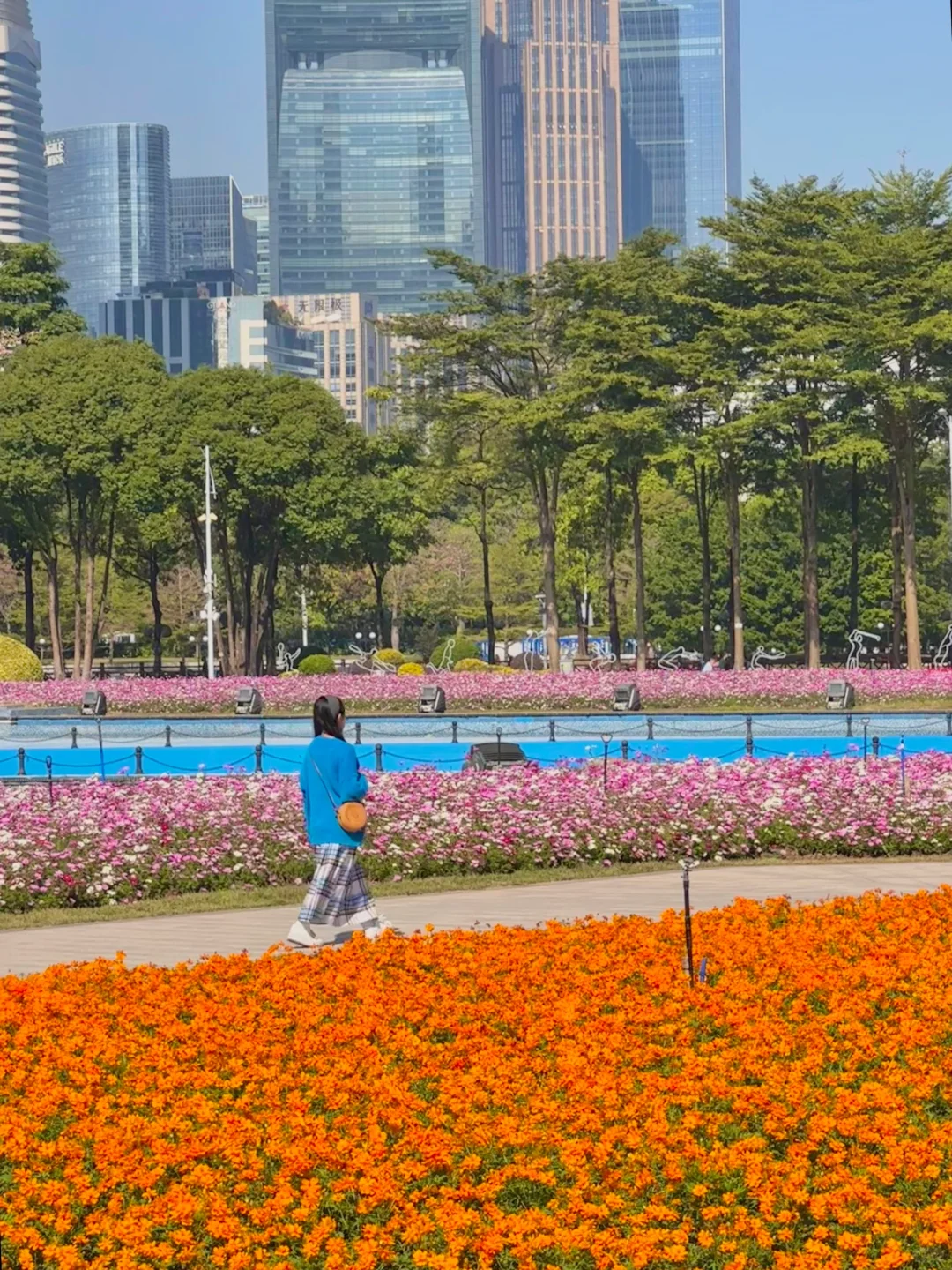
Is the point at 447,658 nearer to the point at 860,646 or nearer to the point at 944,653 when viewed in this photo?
the point at 860,646

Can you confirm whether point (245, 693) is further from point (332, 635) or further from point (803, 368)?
point (332, 635)

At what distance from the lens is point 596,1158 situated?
7391 mm

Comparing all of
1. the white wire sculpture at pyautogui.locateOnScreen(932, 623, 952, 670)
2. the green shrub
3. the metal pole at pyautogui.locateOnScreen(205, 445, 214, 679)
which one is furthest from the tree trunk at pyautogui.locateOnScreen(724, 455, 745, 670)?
the green shrub

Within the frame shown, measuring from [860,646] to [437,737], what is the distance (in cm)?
2587

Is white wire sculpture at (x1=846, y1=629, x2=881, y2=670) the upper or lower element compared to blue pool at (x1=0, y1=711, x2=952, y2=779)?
upper

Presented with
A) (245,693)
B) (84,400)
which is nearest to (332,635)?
(84,400)

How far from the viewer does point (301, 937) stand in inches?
520

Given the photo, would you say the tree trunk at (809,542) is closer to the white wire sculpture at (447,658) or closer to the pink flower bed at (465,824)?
the white wire sculpture at (447,658)

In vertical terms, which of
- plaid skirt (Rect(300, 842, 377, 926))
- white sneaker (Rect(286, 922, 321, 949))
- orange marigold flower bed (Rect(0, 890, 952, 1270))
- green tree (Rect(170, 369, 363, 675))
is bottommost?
white sneaker (Rect(286, 922, 321, 949))

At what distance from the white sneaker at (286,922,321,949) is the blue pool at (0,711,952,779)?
16936 millimetres

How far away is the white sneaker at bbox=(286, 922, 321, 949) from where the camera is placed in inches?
520

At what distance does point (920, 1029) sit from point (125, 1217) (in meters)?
4.06

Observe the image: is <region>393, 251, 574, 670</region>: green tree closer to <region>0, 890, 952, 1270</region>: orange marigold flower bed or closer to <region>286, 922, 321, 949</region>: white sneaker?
<region>286, 922, 321, 949</region>: white sneaker

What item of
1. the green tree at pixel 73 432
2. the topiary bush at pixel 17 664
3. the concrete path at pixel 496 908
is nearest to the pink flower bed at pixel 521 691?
the topiary bush at pixel 17 664
